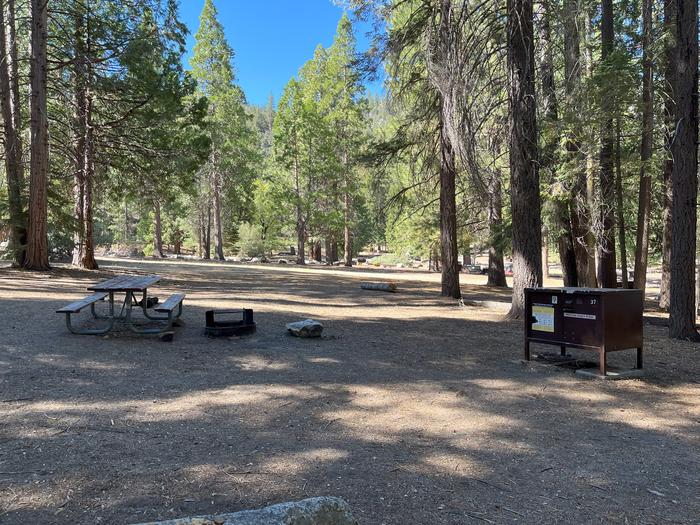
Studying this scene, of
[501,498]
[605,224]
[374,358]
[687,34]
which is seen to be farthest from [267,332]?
[605,224]

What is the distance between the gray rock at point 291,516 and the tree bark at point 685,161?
28.9ft

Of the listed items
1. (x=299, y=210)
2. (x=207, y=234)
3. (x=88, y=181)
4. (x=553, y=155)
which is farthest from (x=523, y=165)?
(x=207, y=234)

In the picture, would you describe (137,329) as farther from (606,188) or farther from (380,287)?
(606,188)

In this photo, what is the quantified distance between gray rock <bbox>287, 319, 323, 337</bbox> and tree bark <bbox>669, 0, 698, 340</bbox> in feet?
20.7

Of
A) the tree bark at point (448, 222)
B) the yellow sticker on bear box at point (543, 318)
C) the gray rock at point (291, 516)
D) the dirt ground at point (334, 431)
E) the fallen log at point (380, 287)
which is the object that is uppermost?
the tree bark at point (448, 222)

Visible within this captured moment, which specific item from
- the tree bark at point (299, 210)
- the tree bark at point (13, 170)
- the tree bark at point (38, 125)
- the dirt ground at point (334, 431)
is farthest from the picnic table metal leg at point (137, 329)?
the tree bark at point (299, 210)

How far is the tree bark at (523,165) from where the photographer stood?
10.0 m

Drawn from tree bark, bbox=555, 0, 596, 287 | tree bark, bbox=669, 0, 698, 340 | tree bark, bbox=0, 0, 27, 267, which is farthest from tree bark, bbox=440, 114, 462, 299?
tree bark, bbox=0, 0, 27, 267

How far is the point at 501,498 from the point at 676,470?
62.6 inches

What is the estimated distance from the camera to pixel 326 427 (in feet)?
14.4

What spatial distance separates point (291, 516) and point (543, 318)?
5.45m

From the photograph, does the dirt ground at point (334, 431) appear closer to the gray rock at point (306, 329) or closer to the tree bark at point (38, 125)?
the gray rock at point (306, 329)

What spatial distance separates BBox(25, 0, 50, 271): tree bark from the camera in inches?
552

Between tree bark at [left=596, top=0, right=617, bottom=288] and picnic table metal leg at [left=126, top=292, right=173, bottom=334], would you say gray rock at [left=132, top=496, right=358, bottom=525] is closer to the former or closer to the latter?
picnic table metal leg at [left=126, top=292, right=173, bottom=334]
